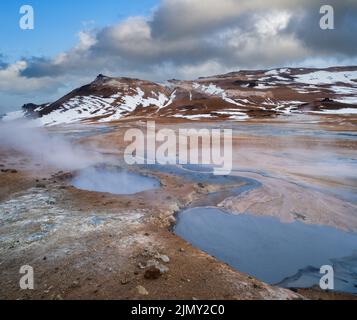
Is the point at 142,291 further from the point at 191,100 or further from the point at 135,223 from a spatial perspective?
the point at 191,100

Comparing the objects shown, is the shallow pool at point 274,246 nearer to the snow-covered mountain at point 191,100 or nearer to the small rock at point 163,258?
the small rock at point 163,258

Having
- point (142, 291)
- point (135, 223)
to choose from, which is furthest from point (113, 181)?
point (142, 291)

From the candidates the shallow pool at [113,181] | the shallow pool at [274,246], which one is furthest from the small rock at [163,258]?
the shallow pool at [113,181]

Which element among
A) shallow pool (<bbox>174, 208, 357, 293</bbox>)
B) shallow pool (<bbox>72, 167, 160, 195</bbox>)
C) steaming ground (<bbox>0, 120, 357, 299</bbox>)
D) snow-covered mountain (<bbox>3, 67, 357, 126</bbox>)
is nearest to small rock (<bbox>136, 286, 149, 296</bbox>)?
steaming ground (<bbox>0, 120, 357, 299</bbox>)

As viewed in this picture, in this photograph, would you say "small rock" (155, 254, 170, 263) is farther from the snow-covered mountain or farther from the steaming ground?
the snow-covered mountain

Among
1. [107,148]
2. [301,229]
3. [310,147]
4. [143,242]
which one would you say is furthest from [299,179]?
[107,148]
